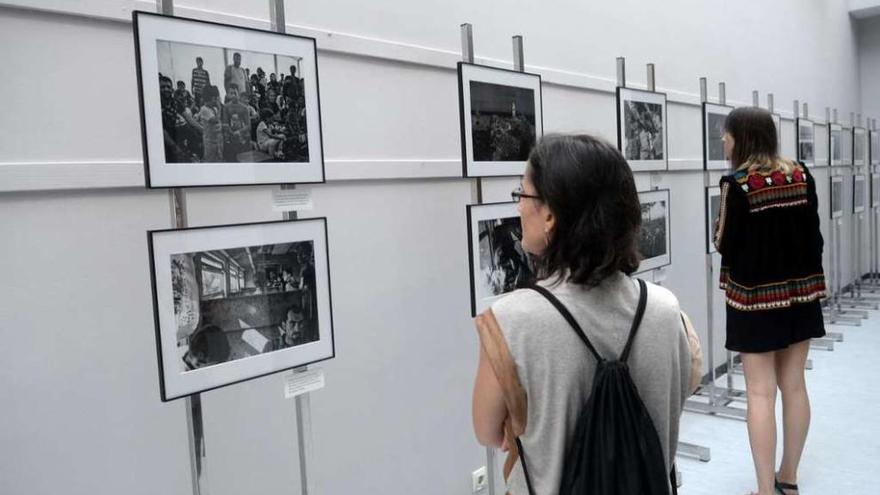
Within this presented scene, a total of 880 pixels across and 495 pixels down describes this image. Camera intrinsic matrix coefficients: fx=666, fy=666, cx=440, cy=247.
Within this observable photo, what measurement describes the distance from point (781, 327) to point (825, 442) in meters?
1.72

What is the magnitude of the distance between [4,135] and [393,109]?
61.2 inches

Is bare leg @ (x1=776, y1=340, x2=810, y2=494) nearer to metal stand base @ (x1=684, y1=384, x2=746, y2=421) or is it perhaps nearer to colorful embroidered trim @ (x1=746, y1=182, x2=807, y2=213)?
colorful embroidered trim @ (x1=746, y1=182, x2=807, y2=213)

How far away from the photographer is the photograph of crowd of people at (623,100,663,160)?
3.98 metres

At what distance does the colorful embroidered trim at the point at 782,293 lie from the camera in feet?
10.5

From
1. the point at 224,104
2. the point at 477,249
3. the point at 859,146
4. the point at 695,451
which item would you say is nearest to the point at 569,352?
the point at 224,104

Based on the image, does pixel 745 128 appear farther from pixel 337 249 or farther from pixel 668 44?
pixel 668 44

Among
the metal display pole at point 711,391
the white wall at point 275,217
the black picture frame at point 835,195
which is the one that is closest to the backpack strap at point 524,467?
the white wall at point 275,217

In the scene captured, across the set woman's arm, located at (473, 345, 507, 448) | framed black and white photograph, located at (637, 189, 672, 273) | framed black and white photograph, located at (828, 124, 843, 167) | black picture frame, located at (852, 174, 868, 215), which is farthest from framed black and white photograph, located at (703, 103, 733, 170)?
black picture frame, located at (852, 174, 868, 215)

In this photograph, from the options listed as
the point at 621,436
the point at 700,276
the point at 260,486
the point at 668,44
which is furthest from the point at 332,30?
the point at 700,276

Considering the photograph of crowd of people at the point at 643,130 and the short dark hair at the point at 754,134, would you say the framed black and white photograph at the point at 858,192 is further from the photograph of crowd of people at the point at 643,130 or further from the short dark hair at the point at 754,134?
the short dark hair at the point at 754,134

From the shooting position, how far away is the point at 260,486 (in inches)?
98.5

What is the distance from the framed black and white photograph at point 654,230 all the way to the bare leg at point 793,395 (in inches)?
38.7

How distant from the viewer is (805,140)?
22.7ft

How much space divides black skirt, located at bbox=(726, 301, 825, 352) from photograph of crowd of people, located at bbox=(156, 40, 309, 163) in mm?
2315
